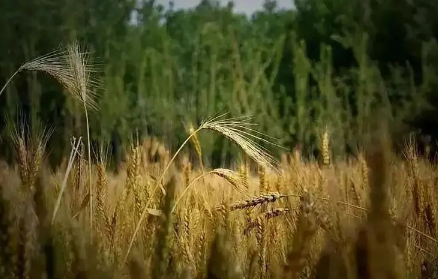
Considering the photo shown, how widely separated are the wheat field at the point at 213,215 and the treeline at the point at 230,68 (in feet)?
0.23

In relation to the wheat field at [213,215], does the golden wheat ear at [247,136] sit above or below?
above

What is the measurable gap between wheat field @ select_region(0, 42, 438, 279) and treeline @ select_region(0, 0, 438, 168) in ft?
0.23

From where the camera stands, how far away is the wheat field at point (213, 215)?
397mm

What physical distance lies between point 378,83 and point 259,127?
0.37 meters

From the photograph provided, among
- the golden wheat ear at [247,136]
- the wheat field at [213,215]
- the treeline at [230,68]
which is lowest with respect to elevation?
the wheat field at [213,215]

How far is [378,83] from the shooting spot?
174cm

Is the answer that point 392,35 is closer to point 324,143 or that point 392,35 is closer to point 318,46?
point 318,46

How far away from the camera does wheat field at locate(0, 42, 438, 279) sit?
40 centimetres

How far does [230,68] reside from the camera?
174cm

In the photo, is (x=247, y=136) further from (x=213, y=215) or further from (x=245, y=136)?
(x=213, y=215)

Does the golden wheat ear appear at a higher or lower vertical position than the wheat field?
higher

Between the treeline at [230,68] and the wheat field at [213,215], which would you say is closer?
the wheat field at [213,215]

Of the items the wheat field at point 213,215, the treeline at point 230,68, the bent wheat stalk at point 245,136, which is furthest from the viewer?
the treeline at point 230,68

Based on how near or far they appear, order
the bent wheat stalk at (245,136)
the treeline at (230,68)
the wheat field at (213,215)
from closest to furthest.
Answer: the wheat field at (213,215), the bent wheat stalk at (245,136), the treeline at (230,68)
